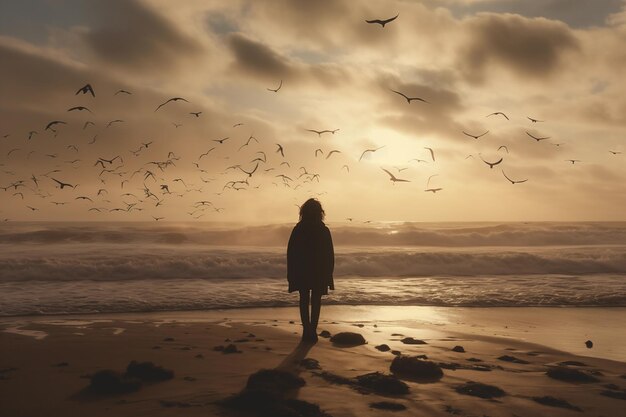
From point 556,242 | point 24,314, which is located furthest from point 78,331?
point 556,242

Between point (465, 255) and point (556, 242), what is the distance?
79.6 ft

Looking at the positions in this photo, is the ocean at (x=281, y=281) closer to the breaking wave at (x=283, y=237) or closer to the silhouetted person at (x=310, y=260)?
the silhouetted person at (x=310, y=260)

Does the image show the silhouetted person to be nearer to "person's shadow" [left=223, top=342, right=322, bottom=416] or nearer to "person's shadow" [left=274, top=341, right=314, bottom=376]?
"person's shadow" [left=274, top=341, right=314, bottom=376]

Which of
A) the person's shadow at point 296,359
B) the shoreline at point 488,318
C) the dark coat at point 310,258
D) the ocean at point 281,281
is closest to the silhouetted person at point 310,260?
the dark coat at point 310,258

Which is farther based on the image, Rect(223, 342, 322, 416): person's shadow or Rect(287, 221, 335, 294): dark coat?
Rect(287, 221, 335, 294): dark coat

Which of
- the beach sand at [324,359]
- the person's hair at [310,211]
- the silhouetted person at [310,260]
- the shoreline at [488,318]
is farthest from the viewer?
the shoreline at [488,318]

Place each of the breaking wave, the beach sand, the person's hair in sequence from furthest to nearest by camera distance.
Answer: the breaking wave → the person's hair → the beach sand

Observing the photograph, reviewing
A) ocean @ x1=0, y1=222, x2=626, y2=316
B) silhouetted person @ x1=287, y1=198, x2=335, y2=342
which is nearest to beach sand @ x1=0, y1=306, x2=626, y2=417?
silhouetted person @ x1=287, y1=198, x2=335, y2=342

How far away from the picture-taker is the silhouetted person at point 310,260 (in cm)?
831

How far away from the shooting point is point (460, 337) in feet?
28.9

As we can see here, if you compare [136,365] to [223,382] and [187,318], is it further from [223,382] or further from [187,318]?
[187,318]

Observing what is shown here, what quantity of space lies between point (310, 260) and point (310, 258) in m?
0.03

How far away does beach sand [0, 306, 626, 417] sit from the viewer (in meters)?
4.71

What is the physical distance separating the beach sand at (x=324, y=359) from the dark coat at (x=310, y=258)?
0.90 m
